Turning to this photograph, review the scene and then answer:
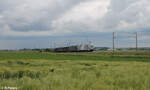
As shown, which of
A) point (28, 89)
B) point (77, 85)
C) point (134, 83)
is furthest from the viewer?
point (134, 83)

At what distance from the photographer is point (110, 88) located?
922 centimetres

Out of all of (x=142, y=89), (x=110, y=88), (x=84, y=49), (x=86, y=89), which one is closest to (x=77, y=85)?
(x=86, y=89)

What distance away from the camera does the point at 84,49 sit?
115125 mm

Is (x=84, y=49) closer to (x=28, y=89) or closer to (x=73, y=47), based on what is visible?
(x=73, y=47)

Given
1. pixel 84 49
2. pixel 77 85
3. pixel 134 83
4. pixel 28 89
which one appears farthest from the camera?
pixel 84 49

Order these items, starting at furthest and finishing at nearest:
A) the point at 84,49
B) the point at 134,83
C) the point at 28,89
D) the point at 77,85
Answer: the point at 84,49 < the point at 134,83 < the point at 77,85 < the point at 28,89

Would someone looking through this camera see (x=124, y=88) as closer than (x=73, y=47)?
Yes

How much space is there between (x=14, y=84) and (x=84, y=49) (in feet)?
347

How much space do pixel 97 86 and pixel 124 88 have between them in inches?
48.0

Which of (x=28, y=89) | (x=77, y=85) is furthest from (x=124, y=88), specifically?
(x=28, y=89)

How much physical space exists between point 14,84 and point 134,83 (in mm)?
5851

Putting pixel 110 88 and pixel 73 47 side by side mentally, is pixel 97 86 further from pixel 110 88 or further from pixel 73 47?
pixel 73 47

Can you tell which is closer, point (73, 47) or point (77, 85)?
point (77, 85)

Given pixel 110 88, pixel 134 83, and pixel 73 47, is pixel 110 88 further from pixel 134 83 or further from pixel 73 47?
pixel 73 47
